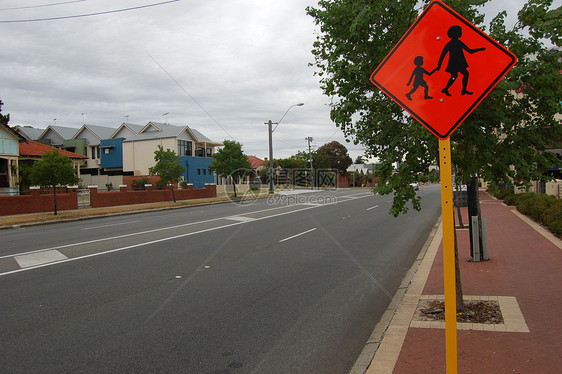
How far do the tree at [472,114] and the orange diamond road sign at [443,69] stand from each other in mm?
1292

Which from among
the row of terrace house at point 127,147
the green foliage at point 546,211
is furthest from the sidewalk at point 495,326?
the row of terrace house at point 127,147

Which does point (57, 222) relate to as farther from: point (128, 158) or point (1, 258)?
point (128, 158)

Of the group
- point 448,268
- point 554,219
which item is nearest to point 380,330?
point 448,268

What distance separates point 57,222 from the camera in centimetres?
2116

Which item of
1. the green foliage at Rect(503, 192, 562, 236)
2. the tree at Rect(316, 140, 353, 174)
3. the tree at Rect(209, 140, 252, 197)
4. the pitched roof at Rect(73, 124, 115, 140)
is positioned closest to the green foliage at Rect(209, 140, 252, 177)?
the tree at Rect(209, 140, 252, 197)

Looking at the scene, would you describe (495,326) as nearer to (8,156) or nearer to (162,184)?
(162,184)

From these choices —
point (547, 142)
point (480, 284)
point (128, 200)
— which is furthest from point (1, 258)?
point (128, 200)

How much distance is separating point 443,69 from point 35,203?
87.4ft

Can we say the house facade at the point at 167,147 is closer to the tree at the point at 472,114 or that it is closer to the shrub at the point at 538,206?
the shrub at the point at 538,206

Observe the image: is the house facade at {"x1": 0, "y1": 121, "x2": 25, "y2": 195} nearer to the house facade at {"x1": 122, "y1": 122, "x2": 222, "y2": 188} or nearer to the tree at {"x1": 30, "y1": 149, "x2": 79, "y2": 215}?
the tree at {"x1": 30, "y1": 149, "x2": 79, "y2": 215}

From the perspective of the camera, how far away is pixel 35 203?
25250mm

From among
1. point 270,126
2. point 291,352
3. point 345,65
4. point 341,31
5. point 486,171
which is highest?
point 270,126

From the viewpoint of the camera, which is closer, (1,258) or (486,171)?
(486,171)

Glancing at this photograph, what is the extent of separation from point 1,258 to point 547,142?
11304 mm
